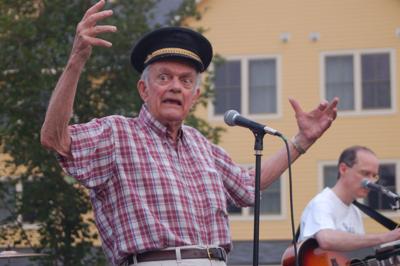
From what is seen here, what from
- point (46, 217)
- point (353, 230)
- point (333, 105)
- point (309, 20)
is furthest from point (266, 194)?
point (333, 105)

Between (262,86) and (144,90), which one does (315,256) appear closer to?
(144,90)

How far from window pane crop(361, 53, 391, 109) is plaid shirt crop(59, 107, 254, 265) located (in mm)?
19768

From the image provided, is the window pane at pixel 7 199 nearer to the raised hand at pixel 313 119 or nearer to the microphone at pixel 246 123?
the raised hand at pixel 313 119

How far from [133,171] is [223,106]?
20.2 metres

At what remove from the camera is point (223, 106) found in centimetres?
2452

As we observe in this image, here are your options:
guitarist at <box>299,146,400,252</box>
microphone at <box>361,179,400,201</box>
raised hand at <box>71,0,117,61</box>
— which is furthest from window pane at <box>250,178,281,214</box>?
raised hand at <box>71,0,117,61</box>

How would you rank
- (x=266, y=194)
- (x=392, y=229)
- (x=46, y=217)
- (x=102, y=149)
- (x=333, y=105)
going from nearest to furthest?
1. (x=102, y=149)
2. (x=333, y=105)
3. (x=392, y=229)
4. (x=46, y=217)
5. (x=266, y=194)

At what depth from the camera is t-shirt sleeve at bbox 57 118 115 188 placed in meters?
4.23

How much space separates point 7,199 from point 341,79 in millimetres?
13842

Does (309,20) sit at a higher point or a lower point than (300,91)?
higher

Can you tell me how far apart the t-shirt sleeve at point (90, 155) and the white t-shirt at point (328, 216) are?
10.4 feet

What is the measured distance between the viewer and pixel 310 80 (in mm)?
24234

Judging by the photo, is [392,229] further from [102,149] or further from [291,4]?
[291,4]

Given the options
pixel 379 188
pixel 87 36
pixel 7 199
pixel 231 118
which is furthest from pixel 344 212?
pixel 7 199
